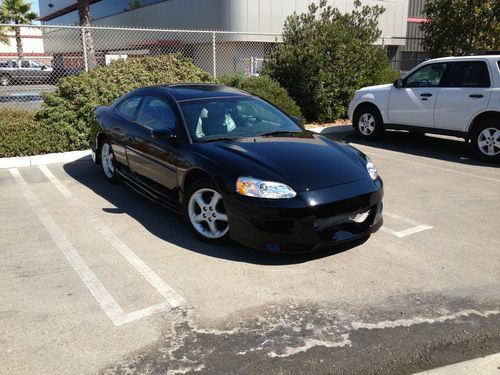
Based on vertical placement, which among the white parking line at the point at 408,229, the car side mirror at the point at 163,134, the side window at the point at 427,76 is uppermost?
the side window at the point at 427,76

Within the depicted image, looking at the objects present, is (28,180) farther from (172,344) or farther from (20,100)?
(172,344)

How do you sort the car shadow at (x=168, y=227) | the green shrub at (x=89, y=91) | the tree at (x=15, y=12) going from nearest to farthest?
the car shadow at (x=168, y=227) < the green shrub at (x=89, y=91) < the tree at (x=15, y=12)

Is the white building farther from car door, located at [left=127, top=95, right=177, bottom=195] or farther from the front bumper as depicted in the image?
the front bumper

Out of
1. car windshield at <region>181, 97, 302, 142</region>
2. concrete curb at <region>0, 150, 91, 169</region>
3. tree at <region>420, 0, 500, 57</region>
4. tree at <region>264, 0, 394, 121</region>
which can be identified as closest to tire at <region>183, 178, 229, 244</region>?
car windshield at <region>181, 97, 302, 142</region>

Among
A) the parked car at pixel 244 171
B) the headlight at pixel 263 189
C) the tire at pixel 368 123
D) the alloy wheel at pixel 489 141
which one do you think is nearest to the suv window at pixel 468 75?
the alloy wheel at pixel 489 141

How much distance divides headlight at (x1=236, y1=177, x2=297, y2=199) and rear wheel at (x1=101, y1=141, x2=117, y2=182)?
9.87 ft

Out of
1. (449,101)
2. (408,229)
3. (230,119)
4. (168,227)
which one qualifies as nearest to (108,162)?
(168,227)

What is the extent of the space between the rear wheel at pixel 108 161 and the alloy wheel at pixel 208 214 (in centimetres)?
235

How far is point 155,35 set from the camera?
27484 mm

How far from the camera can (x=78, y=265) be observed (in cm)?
422

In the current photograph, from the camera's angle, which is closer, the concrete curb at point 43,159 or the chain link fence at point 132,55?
the concrete curb at point 43,159

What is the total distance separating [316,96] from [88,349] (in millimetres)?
9423

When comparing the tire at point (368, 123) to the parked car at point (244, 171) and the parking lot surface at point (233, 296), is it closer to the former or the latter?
the parking lot surface at point (233, 296)

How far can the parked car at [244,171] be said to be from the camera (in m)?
4.01
